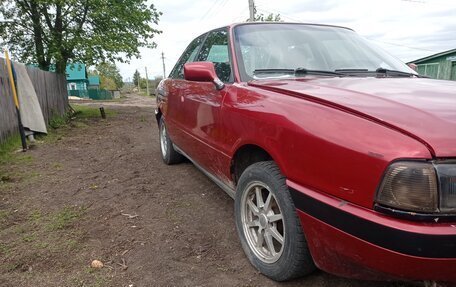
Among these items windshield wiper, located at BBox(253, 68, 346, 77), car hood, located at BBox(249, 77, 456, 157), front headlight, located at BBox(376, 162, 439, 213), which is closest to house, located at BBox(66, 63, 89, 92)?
windshield wiper, located at BBox(253, 68, 346, 77)

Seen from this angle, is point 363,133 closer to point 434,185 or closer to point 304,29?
point 434,185

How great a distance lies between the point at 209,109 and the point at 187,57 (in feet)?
5.49

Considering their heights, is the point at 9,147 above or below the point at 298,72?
below

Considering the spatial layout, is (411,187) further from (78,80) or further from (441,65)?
(78,80)

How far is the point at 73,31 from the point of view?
13.9 meters

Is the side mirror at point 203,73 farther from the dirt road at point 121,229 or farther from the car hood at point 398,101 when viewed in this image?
the dirt road at point 121,229

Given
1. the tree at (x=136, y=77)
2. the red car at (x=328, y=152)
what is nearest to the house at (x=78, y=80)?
the tree at (x=136, y=77)

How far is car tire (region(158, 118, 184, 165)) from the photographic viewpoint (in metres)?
5.26

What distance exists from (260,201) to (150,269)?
Result: 36.8 inches

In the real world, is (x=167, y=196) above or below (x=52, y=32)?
below

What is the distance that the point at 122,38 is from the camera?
14.3 meters

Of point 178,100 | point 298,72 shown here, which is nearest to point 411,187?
point 298,72

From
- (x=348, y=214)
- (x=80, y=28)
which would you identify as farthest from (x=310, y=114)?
(x=80, y=28)

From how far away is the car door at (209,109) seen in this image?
118 inches
